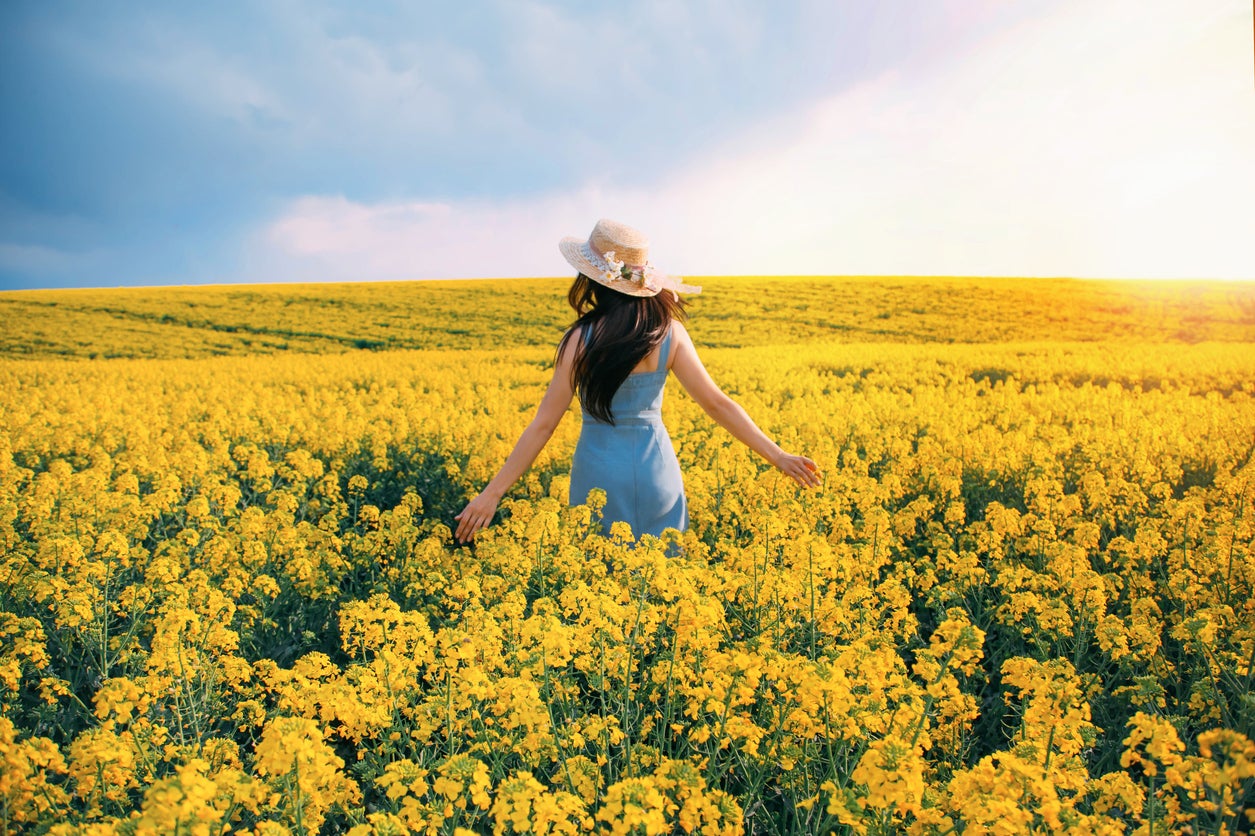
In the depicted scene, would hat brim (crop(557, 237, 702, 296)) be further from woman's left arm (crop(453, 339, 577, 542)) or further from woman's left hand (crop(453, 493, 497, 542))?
woman's left hand (crop(453, 493, 497, 542))

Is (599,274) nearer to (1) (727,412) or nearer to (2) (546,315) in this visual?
(1) (727,412)

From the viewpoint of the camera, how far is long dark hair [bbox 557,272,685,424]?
358 centimetres

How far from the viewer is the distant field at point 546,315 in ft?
82.2

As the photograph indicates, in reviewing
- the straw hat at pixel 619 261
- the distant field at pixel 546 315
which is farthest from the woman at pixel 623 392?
the distant field at pixel 546 315

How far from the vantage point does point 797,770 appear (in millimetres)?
2518

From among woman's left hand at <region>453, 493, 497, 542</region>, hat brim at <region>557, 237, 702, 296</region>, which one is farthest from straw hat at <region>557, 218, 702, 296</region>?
woman's left hand at <region>453, 493, 497, 542</region>

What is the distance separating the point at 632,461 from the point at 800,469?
921 millimetres

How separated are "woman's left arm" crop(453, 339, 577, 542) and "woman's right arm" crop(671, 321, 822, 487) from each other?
59cm

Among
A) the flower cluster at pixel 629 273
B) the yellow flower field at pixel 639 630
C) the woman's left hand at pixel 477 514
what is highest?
the flower cluster at pixel 629 273

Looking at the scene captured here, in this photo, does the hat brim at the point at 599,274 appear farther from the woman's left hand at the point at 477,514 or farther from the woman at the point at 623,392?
the woman's left hand at the point at 477,514

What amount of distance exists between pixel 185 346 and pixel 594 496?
88.2ft

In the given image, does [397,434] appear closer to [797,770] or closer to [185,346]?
[797,770]

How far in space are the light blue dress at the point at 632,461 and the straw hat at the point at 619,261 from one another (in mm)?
470

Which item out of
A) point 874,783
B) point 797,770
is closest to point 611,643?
point 797,770
